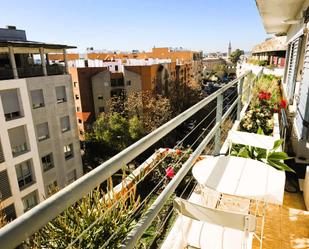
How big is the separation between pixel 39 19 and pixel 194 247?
96.1 feet

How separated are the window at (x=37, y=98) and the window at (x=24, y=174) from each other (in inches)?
122

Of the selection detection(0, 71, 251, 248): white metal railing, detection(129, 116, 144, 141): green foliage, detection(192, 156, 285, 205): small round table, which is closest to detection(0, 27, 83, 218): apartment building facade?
detection(129, 116, 144, 141): green foliage

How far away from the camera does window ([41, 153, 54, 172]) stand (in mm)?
14534

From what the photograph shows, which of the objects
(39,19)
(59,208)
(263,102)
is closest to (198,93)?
(39,19)

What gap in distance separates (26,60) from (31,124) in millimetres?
4272

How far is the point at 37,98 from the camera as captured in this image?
1371 centimetres

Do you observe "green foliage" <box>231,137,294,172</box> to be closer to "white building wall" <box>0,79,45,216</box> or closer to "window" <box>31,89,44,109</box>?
"white building wall" <box>0,79,45,216</box>

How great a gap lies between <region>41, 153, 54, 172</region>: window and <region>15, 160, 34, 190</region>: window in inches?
42.0

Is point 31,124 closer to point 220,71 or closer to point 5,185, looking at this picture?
point 5,185

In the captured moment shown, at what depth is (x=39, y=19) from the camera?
25.7 m

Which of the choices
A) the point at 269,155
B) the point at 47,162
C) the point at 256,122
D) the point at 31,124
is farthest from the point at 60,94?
the point at 269,155

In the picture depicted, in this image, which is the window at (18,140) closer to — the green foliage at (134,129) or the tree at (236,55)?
the green foliage at (134,129)

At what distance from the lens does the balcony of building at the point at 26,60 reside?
12352 millimetres

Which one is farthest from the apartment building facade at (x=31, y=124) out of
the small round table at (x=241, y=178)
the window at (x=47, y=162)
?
the small round table at (x=241, y=178)
